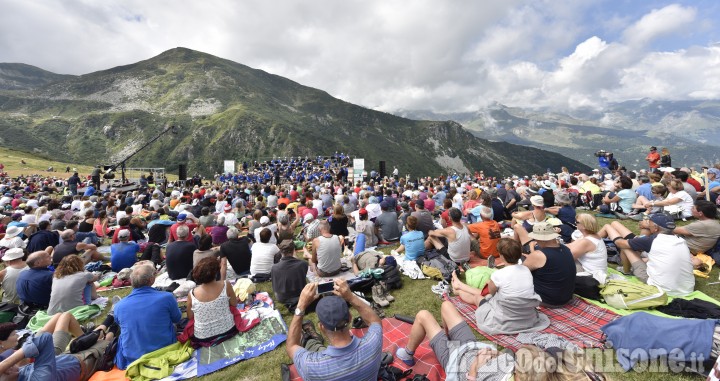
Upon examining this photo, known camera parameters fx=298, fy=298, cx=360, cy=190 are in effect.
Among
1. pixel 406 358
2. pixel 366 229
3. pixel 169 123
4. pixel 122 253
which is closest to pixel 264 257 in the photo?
pixel 366 229

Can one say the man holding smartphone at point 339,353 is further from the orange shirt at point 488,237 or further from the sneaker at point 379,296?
the orange shirt at point 488,237

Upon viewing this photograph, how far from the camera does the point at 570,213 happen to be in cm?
879

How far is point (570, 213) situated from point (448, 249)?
14.4ft

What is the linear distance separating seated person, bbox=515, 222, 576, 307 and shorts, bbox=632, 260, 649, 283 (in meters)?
1.95

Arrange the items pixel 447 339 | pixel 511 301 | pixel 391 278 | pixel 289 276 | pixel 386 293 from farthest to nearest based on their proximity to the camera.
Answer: pixel 391 278, pixel 386 293, pixel 289 276, pixel 511 301, pixel 447 339

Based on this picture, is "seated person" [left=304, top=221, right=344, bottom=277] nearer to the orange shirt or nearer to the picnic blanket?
the picnic blanket

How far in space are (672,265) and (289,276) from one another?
6.84 metres

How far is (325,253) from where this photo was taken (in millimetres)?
7168

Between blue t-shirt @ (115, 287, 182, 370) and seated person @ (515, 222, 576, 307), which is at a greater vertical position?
seated person @ (515, 222, 576, 307)

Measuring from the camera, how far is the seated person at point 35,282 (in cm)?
570

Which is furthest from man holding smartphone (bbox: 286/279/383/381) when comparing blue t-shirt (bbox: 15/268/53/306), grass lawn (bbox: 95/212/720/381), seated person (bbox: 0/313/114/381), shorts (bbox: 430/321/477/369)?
blue t-shirt (bbox: 15/268/53/306)

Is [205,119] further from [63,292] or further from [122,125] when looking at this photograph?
[63,292]

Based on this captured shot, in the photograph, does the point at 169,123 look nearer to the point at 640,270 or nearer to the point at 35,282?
the point at 35,282

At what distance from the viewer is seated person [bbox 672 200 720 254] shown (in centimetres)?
621
